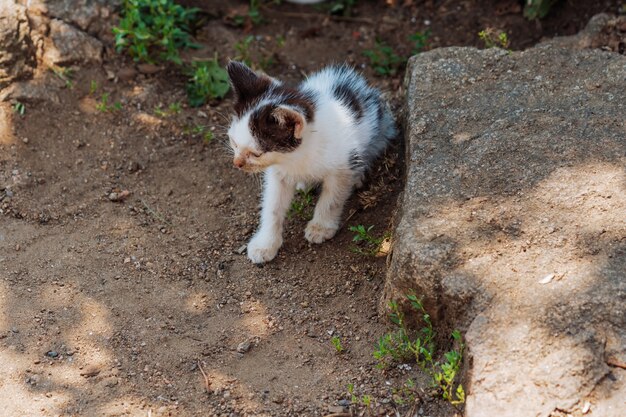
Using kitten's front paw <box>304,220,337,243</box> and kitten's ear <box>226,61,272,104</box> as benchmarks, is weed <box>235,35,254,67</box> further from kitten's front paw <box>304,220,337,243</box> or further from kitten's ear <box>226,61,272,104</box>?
kitten's front paw <box>304,220,337,243</box>

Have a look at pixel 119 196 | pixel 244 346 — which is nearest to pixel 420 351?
pixel 244 346

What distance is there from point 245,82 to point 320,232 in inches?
40.9

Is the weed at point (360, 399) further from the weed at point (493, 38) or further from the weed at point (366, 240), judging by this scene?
the weed at point (493, 38)

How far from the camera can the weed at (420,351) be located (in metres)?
3.57

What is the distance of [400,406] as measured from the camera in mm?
3742

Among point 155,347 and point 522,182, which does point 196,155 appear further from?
point 522,182

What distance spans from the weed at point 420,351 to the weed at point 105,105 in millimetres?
2882

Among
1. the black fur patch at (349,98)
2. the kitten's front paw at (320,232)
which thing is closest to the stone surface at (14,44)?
the black fur patch at (349,98)

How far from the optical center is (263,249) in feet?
15.8

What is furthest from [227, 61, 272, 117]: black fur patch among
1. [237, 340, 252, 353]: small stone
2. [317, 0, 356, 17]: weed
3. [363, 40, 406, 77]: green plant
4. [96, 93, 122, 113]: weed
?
[317, 0, 356, 17]: weed

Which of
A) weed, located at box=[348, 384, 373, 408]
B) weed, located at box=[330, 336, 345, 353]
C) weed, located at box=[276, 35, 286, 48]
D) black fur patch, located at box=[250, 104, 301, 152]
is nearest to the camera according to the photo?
weed, located at box=[348, 384, 373, 408]

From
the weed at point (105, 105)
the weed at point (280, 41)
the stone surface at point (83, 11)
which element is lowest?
the weed at point (105, 105)

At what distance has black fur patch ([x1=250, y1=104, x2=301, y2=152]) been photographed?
4.33 metres

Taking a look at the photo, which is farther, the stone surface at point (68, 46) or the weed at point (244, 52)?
the weed at point (244, 52)
